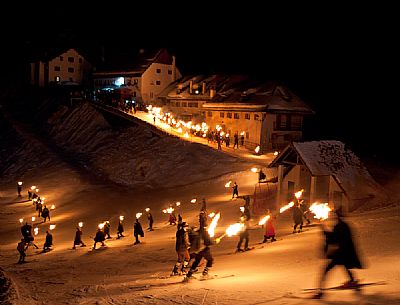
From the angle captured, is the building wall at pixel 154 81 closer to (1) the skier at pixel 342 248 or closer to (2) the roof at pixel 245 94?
(2) the roof at pixel 245 94

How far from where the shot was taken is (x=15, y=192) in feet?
144

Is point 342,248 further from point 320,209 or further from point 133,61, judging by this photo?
point 133,61

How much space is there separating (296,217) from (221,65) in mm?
79031

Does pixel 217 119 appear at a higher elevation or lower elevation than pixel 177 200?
higher

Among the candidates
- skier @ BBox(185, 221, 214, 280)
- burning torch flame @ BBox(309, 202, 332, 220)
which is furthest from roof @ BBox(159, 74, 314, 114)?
skier @ BBox(185, 221, 214, 280)

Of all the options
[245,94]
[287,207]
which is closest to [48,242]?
[287,207]

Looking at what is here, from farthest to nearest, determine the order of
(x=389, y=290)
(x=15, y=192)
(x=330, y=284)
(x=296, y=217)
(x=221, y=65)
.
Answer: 1. (x=221, y=65)
2. (x=15, y=192)
3. (x=296, y=217)
4. (x=330, y=284)
5. (x=389, y=290)

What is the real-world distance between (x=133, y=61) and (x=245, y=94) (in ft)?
95.6

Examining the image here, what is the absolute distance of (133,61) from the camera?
7600 cm

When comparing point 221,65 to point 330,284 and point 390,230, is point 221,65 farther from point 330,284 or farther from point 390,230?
point 330,284

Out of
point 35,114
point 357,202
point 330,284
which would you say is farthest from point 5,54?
point 330,284

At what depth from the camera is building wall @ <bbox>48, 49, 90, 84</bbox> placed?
83250 millimetres

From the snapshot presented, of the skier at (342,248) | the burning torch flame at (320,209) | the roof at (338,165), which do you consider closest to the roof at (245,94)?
the roof at (338,165)

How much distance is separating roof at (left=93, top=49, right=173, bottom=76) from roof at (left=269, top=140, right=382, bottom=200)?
50036mm
